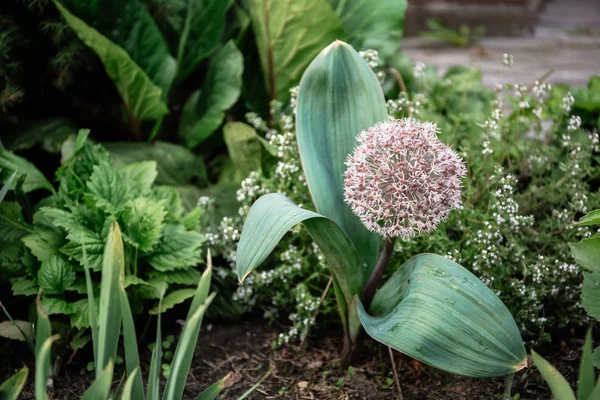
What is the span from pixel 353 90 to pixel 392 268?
0.62m

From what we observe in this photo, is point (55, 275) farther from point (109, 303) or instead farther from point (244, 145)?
point (244, 145)

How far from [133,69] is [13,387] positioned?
4.73 feet

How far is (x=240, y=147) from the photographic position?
8.19ft

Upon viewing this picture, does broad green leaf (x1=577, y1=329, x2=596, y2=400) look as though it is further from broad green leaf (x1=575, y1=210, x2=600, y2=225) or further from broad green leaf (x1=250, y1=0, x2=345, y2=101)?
broad green leaf (x1=250, y1=0, x2=345, y2=101)

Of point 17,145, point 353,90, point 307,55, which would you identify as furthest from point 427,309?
point 17,145

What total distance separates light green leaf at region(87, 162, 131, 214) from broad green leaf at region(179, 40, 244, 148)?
74cm

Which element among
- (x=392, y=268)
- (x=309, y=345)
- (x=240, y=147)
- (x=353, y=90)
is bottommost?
(x=309, y=345)

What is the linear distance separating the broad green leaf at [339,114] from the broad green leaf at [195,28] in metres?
1.11

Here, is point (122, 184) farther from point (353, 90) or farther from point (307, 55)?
point (307, 55)

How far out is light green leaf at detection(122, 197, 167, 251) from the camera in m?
1.93

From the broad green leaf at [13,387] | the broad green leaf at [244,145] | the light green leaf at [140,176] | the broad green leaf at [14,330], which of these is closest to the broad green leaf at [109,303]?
the broad green leaf at [13,387]

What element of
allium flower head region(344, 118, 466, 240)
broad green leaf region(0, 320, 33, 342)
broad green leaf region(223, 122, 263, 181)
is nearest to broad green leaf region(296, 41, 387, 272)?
allium flower head region(344, 118, 466, 240)

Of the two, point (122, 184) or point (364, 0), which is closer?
point (122, 184)

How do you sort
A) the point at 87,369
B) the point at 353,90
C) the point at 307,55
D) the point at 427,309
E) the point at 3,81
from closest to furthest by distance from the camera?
1. the point at 427,309
2. the point at 353,90
3. the point at 87,369
4. the point at 3,81
5. the point at 307,55
